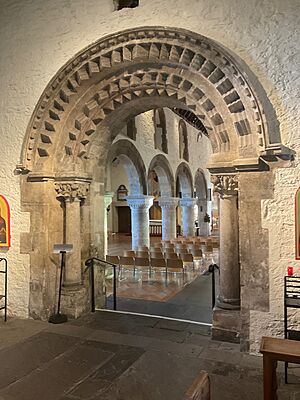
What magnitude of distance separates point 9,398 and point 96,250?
2924 millimetres

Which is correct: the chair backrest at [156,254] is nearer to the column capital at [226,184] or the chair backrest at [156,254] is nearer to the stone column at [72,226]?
the stone column at [72,226]

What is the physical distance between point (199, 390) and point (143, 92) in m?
4.27

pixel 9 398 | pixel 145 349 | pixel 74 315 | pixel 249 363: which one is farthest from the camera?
pixel 74 315

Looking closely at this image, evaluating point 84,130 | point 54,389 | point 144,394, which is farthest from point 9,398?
point 84,130

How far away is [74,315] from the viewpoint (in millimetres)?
5188

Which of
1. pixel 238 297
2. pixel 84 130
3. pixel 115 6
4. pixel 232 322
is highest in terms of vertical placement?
pixel 115 6

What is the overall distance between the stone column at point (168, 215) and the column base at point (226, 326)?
32.6 ft

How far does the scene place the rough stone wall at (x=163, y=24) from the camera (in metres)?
3.80

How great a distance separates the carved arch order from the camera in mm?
4012

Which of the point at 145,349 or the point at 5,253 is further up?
the point at 5,253

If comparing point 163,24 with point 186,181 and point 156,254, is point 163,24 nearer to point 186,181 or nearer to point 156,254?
point 156,254

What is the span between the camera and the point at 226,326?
4.24 meters

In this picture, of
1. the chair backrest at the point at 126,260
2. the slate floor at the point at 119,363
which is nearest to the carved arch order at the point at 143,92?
the slate floor at the point at 119,363

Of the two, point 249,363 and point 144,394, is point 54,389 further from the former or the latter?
point 249,363
